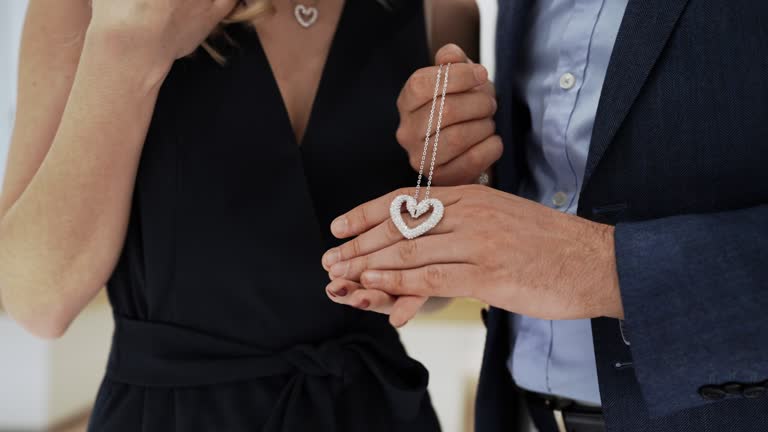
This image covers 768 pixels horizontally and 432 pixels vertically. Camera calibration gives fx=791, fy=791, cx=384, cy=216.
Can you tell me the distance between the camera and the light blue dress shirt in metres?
1.27

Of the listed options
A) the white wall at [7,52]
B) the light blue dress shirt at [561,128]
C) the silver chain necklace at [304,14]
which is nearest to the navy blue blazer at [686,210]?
the light blue dress shirt at [561,128]

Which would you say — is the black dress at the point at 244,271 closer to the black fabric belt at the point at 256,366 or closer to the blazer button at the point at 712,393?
the black fabric belt at the point at 256,366

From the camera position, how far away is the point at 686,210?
1119 millimetres

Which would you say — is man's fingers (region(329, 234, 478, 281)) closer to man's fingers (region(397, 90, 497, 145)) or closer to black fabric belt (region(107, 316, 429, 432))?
man's fingers (region(397, 90, 497, 145))

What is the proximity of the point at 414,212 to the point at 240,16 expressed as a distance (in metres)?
0.49

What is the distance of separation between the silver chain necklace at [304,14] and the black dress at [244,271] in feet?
0.29

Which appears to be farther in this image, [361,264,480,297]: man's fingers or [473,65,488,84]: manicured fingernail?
[473,65,488,84]: manicured fingernail

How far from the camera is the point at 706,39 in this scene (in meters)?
1.09

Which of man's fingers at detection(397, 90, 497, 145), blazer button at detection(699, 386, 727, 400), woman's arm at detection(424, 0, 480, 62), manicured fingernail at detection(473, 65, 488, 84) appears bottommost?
blazer button at detection(699, 386, 727, 400)

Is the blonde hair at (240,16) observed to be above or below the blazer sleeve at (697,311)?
above

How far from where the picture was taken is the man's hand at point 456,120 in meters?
1.16

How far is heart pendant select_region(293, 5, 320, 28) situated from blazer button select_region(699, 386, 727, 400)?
88 centimetres

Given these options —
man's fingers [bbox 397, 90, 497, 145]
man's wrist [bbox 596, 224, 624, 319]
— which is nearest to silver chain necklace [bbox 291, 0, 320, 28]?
man's fingers [bbox 397, 90, 497, 145]

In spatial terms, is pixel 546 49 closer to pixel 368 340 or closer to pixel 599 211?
pixel 599 211
